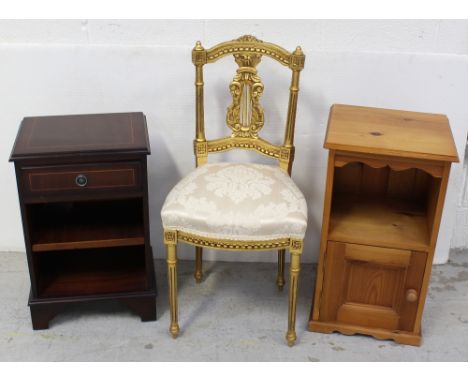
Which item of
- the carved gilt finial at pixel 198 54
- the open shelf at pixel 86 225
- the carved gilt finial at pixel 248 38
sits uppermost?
the carved gilt finial at pixel 248 38

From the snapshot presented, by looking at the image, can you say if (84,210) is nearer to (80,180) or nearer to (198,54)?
(80,180)

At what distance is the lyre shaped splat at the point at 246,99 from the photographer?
2340 mm

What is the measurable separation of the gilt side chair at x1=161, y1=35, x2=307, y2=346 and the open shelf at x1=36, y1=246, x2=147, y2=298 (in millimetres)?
247

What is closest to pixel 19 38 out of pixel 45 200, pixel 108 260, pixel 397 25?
pixel 45 200

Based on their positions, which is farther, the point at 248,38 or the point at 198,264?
the point at 198,264

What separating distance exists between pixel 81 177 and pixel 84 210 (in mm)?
389

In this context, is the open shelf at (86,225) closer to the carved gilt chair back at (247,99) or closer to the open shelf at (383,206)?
the carved gilt chair back at (247,99)

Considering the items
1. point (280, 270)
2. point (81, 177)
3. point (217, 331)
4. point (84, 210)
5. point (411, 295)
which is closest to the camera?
point (81, 177)

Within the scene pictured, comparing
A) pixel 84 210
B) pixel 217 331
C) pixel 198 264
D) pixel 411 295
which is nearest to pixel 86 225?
pixel 84 210

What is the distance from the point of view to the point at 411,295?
88.0 inches

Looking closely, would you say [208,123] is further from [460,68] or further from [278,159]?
[460,68]

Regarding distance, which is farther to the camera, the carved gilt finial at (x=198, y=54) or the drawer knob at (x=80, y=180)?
the carved gilt finial at (x=198, y=54)

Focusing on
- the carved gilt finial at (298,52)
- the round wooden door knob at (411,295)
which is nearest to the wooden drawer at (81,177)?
the carved gilt finial at (298,52)

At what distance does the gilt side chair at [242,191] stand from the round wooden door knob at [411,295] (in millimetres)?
399
